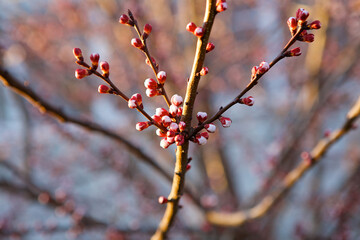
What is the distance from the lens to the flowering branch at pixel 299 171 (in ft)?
4.08

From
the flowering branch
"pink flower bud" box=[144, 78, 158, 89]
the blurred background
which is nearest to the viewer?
"pink flower bud" box=[144, 78, 158, 89]

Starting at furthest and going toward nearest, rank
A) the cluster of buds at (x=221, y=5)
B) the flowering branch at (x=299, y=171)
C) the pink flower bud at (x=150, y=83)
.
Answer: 1. the flowering branch at (x=299, y=171)
2. the pink flower bud at (x=150, y=83)
3. the cluster of buds at (x=221, y=5)

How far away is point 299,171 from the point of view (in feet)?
4.97

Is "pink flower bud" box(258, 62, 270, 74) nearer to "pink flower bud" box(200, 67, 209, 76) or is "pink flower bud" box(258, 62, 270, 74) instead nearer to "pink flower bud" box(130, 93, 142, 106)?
"pink flower bud" box(200, 67, 209, 76)

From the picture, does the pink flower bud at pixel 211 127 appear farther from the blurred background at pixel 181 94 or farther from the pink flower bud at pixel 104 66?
the blurred background at pixel 181 94

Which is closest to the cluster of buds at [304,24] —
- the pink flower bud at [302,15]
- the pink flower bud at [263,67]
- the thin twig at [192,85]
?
the pink flower bud at [302,15]

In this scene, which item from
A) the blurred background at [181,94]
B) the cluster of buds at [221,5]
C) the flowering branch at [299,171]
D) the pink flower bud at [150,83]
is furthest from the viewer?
the blurred background at [181,94]

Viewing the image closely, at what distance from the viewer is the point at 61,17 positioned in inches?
177

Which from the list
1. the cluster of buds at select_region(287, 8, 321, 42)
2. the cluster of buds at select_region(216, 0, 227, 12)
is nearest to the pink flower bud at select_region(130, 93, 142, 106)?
the cluster of buds at select_region(216, 0, 227, 12)

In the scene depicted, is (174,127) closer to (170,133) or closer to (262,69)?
(170,133)

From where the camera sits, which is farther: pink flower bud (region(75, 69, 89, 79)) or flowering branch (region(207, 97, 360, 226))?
flowering branch (region(207, 97, 360, 226))

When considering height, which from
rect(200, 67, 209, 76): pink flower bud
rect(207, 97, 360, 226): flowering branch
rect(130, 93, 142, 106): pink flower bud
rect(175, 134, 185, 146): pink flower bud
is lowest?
rect(175, 134, 185, 146): pink flower bud

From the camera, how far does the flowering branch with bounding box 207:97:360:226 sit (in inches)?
49.0

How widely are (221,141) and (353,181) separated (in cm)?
160
